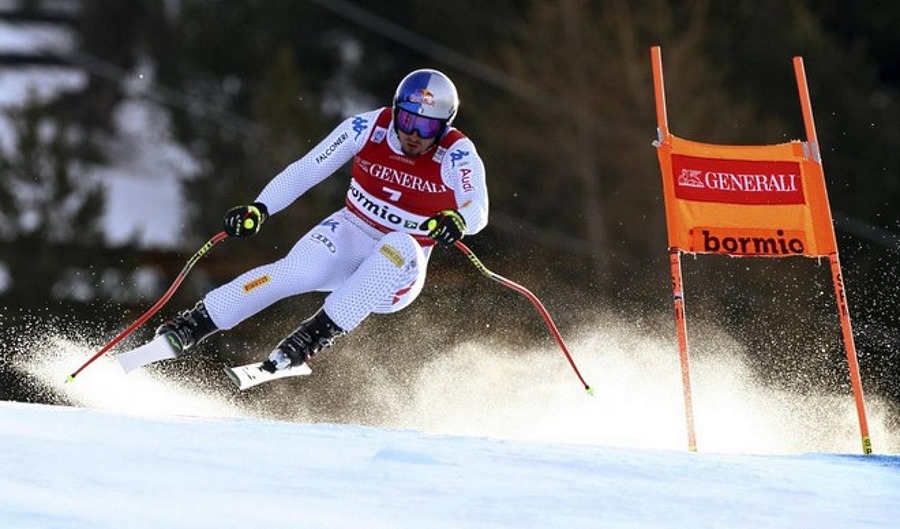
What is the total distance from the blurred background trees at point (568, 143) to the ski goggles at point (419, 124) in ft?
32.5

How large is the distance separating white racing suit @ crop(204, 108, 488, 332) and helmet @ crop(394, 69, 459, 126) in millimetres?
196

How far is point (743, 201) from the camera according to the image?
7703 mm

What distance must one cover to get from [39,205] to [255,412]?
20321 millimetres

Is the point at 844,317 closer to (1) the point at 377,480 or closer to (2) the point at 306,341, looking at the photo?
(2) the point at 306,341

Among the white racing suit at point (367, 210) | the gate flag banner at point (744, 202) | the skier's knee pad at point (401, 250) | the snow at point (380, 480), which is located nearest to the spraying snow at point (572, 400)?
the snow at point (380, 480)

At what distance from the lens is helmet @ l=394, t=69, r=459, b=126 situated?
24.1ft

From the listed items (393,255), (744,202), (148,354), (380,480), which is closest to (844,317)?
(744,202)

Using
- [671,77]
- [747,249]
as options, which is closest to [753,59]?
[671,77]

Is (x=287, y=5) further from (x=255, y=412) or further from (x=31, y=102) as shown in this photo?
(x=255, y=412)

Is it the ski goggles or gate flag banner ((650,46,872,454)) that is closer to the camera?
the ski goggles

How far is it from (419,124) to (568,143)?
19.5 meters

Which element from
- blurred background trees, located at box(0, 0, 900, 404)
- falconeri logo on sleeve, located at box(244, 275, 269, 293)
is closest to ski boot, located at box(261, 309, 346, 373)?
falconeri logo on sleeve, located at box(244, 275, 269, 293)

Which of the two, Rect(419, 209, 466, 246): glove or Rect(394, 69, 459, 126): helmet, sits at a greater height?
Rect(394, 69, 459, 126): helmet

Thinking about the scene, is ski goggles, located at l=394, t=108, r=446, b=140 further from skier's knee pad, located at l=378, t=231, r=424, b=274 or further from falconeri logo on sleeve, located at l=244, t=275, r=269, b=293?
falconeri logo on sleeve, located at l=244, t=275, r=269, b=293
